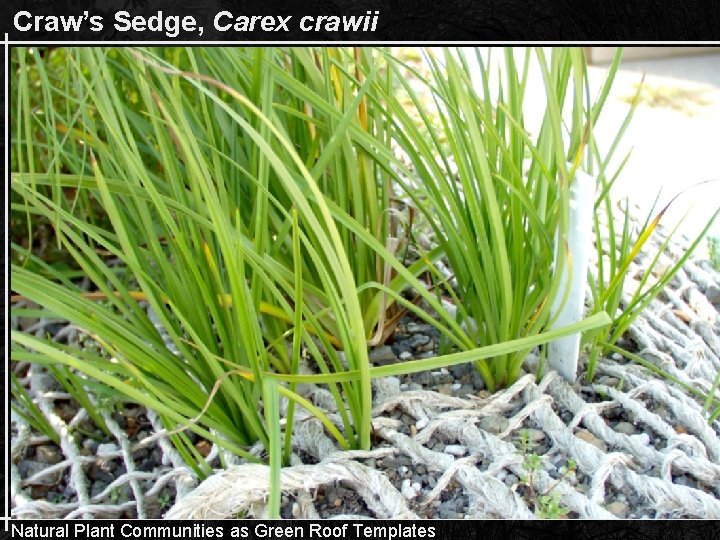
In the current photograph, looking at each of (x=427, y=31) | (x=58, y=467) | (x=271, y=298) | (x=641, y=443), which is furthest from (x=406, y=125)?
(x=58, y=467)

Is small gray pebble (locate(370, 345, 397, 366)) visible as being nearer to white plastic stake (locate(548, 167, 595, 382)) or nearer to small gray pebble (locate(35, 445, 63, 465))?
white plastic stake (locate(548, 167, 595, 382))

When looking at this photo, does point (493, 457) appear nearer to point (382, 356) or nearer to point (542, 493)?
point (542, 493)

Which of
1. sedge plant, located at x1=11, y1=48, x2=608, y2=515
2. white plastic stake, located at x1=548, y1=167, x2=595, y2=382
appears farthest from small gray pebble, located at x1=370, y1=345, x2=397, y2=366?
white plastic stake, located at x1=548, y1=167, x2=595, y2=382

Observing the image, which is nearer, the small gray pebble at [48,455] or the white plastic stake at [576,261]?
the white plastic stake at [576,261]

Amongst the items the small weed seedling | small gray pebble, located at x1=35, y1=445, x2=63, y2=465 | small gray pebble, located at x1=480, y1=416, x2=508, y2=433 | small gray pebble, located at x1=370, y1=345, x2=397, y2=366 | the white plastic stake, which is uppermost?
the white plastic stake

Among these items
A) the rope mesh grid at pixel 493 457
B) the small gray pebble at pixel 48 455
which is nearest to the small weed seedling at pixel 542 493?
the rope mesh grid at pixel 493 457

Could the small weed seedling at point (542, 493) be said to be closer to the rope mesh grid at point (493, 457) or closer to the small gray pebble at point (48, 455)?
the rope mesh grid at point (493, 457)
